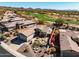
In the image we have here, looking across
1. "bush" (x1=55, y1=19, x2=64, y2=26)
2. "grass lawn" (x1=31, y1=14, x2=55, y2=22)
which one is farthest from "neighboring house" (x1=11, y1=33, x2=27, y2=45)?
"grass lawn" (x1=31, y1=14, x2=55, y2=22)

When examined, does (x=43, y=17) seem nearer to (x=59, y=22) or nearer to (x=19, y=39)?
(x=59, y=22)

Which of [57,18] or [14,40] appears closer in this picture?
[14,40]

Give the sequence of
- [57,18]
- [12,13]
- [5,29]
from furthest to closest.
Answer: [12,13] → [57,18] → [5,29]

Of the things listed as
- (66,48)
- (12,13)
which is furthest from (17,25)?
(66,48)

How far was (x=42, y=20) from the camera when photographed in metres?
7.89

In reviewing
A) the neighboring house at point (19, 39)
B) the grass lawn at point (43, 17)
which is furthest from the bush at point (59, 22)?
the neighboring house at point (19, 39)

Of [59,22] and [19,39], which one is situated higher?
[59,22]

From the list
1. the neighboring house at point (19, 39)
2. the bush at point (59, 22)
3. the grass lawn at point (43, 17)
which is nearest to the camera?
the neighboring house at point (19, 39)

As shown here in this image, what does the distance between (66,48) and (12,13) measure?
615 cm

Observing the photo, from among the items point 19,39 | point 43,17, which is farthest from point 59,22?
point 19,39

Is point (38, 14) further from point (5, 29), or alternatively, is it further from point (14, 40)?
point (14, 40)

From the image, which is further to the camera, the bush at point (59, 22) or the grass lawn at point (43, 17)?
the grass lawn at point (43, 17)

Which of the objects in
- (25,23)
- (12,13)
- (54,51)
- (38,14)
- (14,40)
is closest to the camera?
(54,51)

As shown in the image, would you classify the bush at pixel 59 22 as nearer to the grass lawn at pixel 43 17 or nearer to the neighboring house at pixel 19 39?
the grass lawn at pixel 43 17
